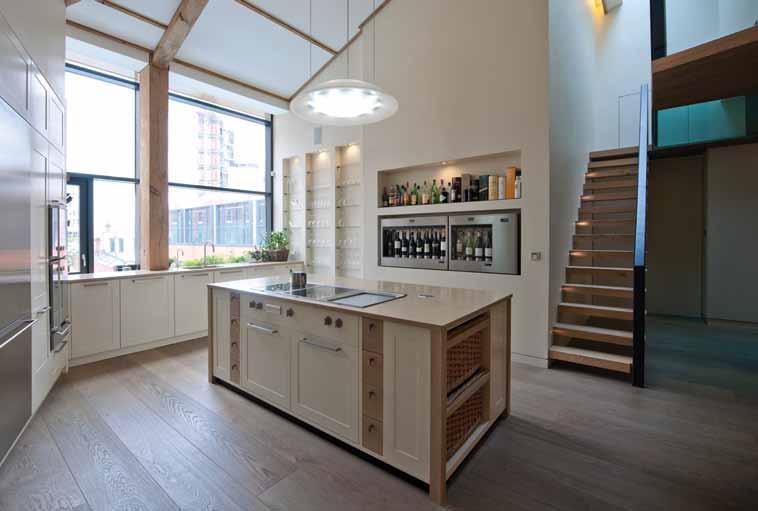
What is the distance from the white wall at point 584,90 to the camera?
385cm

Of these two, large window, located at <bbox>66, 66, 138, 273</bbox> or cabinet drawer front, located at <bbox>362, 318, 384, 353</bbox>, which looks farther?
large window, located at <bbox>66, 66, 138, 273</bbox>

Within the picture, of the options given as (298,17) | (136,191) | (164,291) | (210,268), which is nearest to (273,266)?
(210,268)

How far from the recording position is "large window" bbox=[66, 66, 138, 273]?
4.34 m

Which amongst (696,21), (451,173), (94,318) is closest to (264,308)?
(94,318)

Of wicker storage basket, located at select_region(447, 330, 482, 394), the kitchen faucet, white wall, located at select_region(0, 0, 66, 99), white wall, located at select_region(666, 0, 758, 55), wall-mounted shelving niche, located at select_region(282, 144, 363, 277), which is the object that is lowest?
wicker storage basket, located at select_region(447, 330, 482, 394)

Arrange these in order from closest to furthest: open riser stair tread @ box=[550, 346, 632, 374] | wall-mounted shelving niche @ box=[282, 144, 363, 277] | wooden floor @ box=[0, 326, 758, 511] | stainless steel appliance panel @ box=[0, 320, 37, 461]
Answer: wooden floor @ box=[0, 326, 758, 511] < stainless steel appliance panel @ box=[0, 320, 37, 461] < open riser stair tread @ box=[550, 346, 632, 374] < wall-mounted shelving niche @ box=[282, 144, 363, 277]

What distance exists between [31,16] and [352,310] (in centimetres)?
294

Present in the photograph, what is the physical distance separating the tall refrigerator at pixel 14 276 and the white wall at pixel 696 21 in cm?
737

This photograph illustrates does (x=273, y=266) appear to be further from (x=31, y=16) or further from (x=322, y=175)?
(x=31, y=16)

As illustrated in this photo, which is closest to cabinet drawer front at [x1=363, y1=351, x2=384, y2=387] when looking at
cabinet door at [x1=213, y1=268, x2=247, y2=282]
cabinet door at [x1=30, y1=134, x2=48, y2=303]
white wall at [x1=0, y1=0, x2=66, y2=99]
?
cabinet door at [x1=30, y1=134, x2=48, y2=303]

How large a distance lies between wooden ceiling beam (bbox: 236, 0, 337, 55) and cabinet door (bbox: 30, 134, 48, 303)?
2760mm

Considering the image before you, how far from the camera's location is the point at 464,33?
13.7ft

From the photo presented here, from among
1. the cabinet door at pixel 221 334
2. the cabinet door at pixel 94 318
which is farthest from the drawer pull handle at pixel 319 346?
the cabinet door at pixel 94 318

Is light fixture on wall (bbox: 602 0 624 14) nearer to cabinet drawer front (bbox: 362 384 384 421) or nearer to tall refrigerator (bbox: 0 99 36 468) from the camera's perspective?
cabinet drawer front (bbox: 362 384 384 421)
